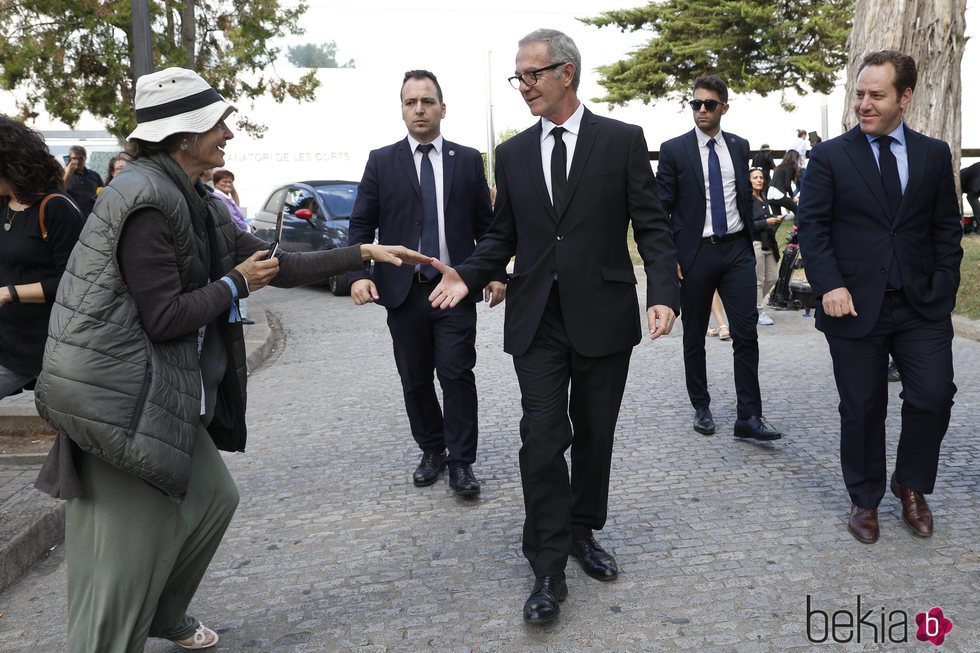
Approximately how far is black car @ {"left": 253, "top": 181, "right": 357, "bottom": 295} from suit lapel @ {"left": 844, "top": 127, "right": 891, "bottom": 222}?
390 inches

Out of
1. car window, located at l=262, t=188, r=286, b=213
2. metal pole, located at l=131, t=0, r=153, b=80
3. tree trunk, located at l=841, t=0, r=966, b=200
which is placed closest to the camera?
metal pole, located at l=131, t=0, r=153, b=80

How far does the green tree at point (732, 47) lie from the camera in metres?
28.8

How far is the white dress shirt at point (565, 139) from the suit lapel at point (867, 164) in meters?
1.30

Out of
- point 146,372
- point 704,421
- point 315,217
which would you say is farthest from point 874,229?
point 315,217

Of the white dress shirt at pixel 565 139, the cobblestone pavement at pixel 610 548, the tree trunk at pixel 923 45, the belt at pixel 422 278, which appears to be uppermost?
the tree trunk at pixel 923 45

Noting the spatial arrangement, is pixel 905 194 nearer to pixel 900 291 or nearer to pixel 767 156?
pixel 900 291

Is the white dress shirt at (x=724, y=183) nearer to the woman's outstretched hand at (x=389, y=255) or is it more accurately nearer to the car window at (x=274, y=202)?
the woman's outstretched hand at (x=389, y=255)

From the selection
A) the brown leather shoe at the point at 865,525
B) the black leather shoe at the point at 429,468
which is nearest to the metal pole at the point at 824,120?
the black leather shoe at the point at 429,468

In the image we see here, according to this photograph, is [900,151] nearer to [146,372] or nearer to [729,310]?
[729,310]

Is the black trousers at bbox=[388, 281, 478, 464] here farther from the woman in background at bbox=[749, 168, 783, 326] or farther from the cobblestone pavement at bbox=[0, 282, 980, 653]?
the woman in background at bbox=[749, 168, 783, 326]

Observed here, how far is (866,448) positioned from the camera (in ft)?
13.2

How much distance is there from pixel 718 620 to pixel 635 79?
29.6 meters

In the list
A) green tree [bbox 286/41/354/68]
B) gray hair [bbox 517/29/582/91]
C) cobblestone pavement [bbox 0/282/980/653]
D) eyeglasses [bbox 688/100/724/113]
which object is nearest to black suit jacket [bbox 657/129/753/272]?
eyeglasses [bbox 688/100/724/113]

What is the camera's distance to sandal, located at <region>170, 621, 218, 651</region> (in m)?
3.20
